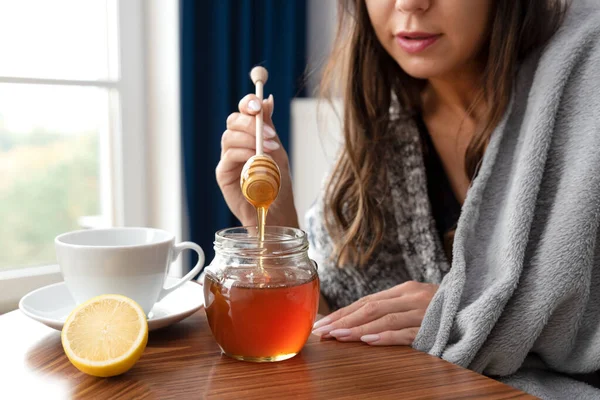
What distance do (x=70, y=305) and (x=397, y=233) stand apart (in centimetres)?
69

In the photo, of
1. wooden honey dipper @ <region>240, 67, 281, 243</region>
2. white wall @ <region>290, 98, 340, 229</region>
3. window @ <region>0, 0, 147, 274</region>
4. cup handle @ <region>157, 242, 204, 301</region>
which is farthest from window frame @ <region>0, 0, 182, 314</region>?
wooden honey dipper @ <region>240, 67, 281, 243</region>

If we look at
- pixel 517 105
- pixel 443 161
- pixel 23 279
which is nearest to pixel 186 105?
pixel 23 279

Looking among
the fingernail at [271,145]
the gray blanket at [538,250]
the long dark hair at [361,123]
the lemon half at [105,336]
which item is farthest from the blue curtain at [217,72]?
the lemon half at [105,336]

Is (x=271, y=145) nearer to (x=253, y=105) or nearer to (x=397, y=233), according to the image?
(x=253, y=105)

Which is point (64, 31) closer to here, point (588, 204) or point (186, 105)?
point (186, 105)

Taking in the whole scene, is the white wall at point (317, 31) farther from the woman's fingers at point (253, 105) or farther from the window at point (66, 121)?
the woman's fingers at point (253, 105)

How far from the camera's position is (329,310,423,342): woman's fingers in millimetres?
757

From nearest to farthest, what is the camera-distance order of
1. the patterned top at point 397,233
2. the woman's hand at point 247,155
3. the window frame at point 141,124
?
the woman's hand at point 247,155 < the patterned top at point 397,233 < the window frame at point 141,124

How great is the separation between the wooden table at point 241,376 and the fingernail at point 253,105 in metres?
0.34

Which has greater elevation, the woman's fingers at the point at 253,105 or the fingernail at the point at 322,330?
the woman's fingers at the point at 253,105

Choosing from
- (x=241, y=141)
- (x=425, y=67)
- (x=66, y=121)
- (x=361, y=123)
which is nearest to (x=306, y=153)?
(x=66, y=121)

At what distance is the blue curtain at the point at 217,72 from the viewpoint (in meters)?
2.31

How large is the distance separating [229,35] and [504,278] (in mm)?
1756

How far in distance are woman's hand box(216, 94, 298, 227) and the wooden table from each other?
37 centimetres
